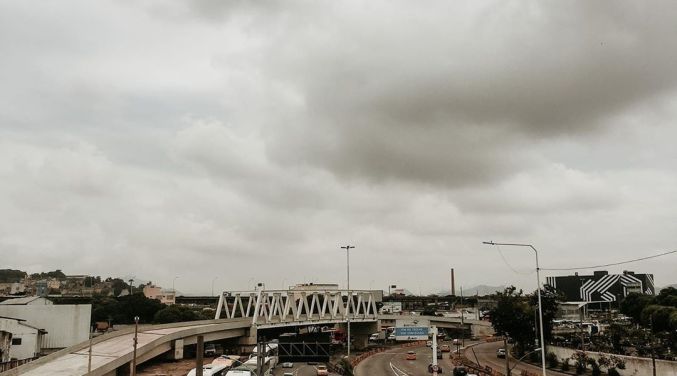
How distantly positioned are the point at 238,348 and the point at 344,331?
57056 millimetres

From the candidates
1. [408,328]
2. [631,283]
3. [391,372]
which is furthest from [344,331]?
[631,283]

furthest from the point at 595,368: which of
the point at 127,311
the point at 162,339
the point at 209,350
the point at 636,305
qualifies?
the point at 127,311

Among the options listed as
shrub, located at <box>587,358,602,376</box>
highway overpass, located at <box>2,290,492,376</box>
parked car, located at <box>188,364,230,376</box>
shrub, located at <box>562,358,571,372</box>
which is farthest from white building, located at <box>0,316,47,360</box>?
shrub, located at <box>587,358,602,376</box>

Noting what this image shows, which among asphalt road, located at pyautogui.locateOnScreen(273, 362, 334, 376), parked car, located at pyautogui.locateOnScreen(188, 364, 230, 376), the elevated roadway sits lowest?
A: asphalt road, located at pyautogui.locateOnScreen(273, 362, 334, 376)

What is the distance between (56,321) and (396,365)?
56.5m

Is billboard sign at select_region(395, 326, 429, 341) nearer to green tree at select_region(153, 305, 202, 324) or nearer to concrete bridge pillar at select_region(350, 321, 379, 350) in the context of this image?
concrete bridge pillar at select_region(350, 321, 379, 350)

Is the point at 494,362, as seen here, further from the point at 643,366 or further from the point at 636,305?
the point at 636,305

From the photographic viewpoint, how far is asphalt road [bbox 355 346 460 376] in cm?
7175

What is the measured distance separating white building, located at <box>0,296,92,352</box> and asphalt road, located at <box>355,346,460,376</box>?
Answer: 47825mm

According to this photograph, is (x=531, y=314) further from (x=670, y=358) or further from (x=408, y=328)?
(x=670, y=358)

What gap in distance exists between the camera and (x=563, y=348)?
75625 mm

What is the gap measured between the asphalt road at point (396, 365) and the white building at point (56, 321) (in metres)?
47.8

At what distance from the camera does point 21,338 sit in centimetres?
7581

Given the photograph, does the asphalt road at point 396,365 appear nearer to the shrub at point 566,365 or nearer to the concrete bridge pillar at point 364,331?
the shrub at point 566,365
